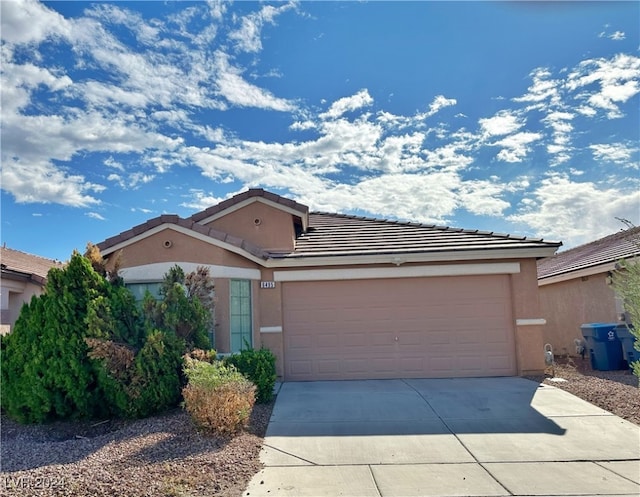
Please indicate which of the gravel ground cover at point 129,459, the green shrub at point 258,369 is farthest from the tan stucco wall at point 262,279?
the gravel ground cover at point 129,459

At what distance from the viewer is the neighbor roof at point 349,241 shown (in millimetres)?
10133

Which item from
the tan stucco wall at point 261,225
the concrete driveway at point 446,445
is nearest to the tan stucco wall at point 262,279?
the tan stucco wall at point 261,225

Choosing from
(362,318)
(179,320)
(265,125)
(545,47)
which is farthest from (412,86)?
(179,320)

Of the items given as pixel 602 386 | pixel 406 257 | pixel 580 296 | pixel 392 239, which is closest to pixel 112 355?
pixel 406 257

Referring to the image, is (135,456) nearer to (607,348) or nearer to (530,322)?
(530,322)

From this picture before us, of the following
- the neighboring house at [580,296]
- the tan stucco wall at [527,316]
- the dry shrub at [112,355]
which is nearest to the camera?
the dry shrub at [112,355]

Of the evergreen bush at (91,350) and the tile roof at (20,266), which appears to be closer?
the evergreen bush at (91,350)

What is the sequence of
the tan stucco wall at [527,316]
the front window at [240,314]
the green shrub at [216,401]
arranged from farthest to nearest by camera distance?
the tan stucco wall at [527,316] → the front window at [240,314] → the green shrub at [216,401]

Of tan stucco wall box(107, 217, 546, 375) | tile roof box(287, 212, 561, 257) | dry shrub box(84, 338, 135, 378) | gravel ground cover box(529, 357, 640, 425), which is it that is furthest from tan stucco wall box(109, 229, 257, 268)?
gravel ground cover box(529, 357, 640, 425)

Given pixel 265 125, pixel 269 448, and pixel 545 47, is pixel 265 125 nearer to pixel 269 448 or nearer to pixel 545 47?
pixel 545 47

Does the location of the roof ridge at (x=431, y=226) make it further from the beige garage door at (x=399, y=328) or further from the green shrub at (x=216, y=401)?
the green shrub at (x=216, y=401)

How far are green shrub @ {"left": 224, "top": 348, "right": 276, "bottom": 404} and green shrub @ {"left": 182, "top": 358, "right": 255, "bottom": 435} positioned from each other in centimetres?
145

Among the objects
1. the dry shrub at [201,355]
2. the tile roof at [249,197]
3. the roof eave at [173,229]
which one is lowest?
the dry shrub at [201,355]

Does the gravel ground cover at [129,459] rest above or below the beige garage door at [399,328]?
below
